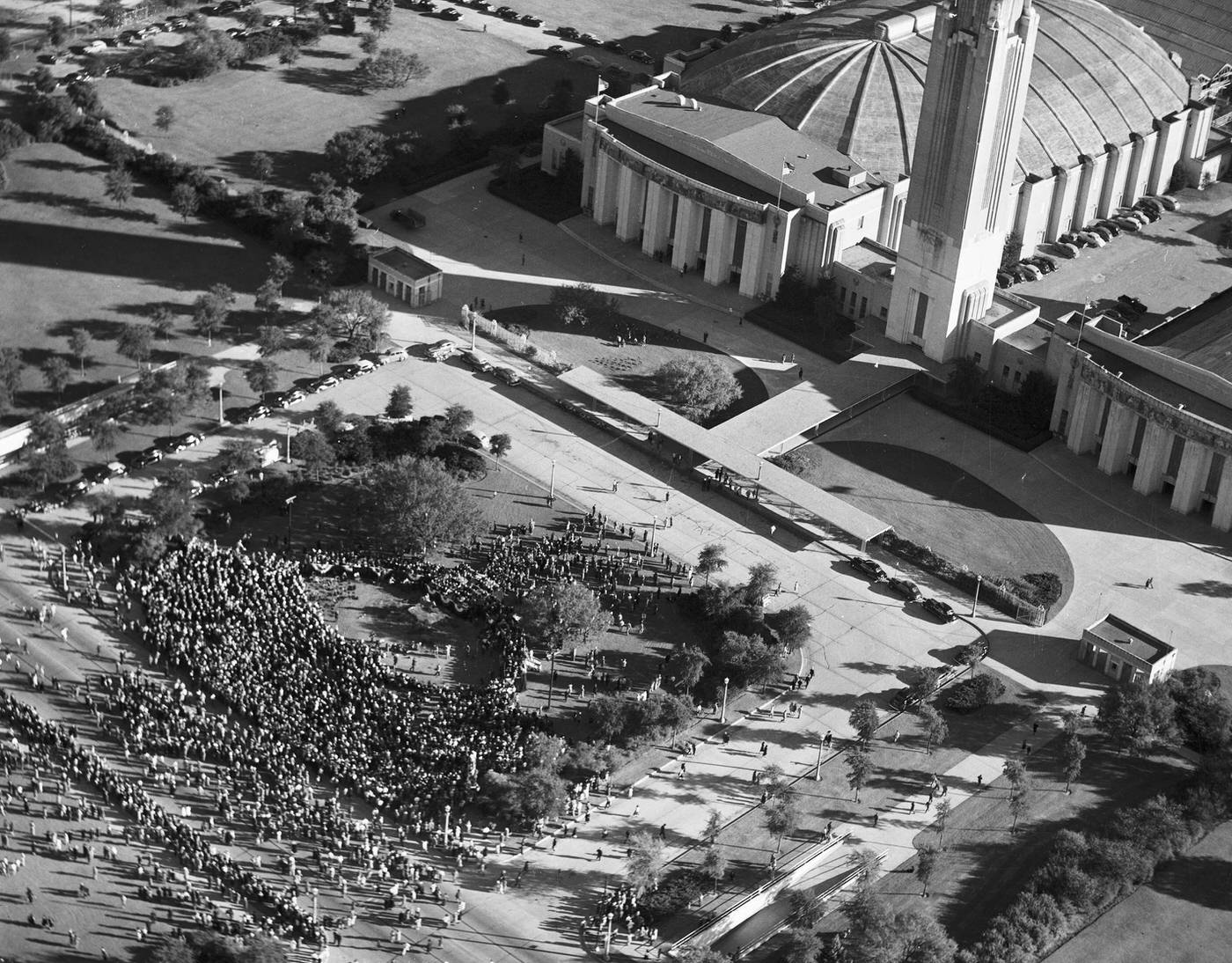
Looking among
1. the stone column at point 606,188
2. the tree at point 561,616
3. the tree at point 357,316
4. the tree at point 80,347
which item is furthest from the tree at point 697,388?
the tree at point 80,347

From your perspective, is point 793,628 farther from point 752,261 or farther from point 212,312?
point 212,312

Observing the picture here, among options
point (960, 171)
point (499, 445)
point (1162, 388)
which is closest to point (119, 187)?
point (499, 445)

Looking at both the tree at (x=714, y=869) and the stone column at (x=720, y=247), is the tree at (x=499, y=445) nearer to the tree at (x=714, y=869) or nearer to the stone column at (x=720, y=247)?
the stone column at (x=720, y=247)

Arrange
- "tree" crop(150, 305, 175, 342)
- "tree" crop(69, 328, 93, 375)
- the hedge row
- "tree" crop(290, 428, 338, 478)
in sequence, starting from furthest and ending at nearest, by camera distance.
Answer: "tree" crop(150, 305, 175, 342) < "tree" crop(69, 328, 93, 375) < "tree" crop(290, 428, 338, 478) < the hedge row

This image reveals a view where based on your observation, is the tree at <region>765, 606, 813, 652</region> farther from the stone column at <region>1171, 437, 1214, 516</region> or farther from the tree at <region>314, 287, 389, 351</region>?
the tree at <region>314, 287, 389, 351</region>

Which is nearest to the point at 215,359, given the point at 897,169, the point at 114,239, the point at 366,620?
the point at 114,239

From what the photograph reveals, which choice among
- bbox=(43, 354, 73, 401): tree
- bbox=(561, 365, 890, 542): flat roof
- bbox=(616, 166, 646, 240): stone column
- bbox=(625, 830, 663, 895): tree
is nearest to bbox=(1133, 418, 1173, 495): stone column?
bbox=(561, 365, 890, 542): flat roof
